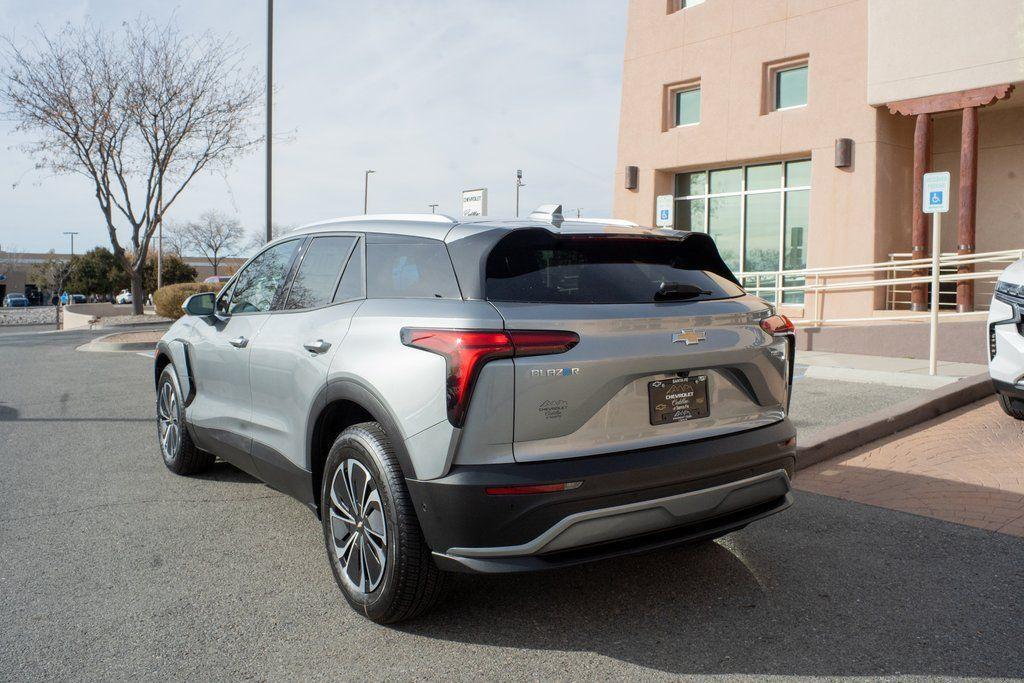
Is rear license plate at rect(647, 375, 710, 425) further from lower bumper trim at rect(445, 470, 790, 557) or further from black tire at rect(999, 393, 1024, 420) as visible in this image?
black tire at rect(999, 393, 1024, 420)

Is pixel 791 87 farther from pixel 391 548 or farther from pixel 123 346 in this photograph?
pixel 391 548

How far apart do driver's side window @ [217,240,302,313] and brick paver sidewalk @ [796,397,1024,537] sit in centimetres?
361

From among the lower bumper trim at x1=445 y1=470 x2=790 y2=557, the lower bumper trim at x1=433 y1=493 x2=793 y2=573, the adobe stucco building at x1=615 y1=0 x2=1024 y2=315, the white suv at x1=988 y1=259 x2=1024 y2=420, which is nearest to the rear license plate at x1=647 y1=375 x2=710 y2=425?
the lower bumper trim at x1=445 y1=470 x2=790 y2=557

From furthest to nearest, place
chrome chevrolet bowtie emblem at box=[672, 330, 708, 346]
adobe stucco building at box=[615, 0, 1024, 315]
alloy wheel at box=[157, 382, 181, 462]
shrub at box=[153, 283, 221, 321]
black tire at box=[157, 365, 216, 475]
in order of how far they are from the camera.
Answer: shrub at box=[153, 283, 221, 321] → adobe stucco building at box=[615, 0, 1024, 315] → alloy wheel at box=[157, 382, 181, 462] → black tire at box=[157, 365, 216, 475] → chrome chevrolet bowtie emblem at box=[672, 330, 708, 346]

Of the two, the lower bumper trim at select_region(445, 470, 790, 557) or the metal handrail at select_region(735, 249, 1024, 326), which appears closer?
the lower bumper trim at select_region(445, 470, 790, 557)

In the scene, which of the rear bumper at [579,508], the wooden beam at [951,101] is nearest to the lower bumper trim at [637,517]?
the rear bumper at [579,508]

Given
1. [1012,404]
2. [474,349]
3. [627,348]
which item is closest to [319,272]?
[474,349]

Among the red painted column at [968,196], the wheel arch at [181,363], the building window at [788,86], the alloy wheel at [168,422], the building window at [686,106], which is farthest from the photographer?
the building window at [686,106]

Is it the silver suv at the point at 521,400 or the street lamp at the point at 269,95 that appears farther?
the street lamp at the point at 269,95

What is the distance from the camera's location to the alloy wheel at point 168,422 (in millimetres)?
5973

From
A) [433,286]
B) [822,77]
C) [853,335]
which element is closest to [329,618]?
[433,286]

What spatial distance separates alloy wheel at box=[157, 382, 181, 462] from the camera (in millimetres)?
5973

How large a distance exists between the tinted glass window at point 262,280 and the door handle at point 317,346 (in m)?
0.82

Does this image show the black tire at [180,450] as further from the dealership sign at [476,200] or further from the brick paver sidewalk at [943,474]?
the dealership sign at [476,200]
